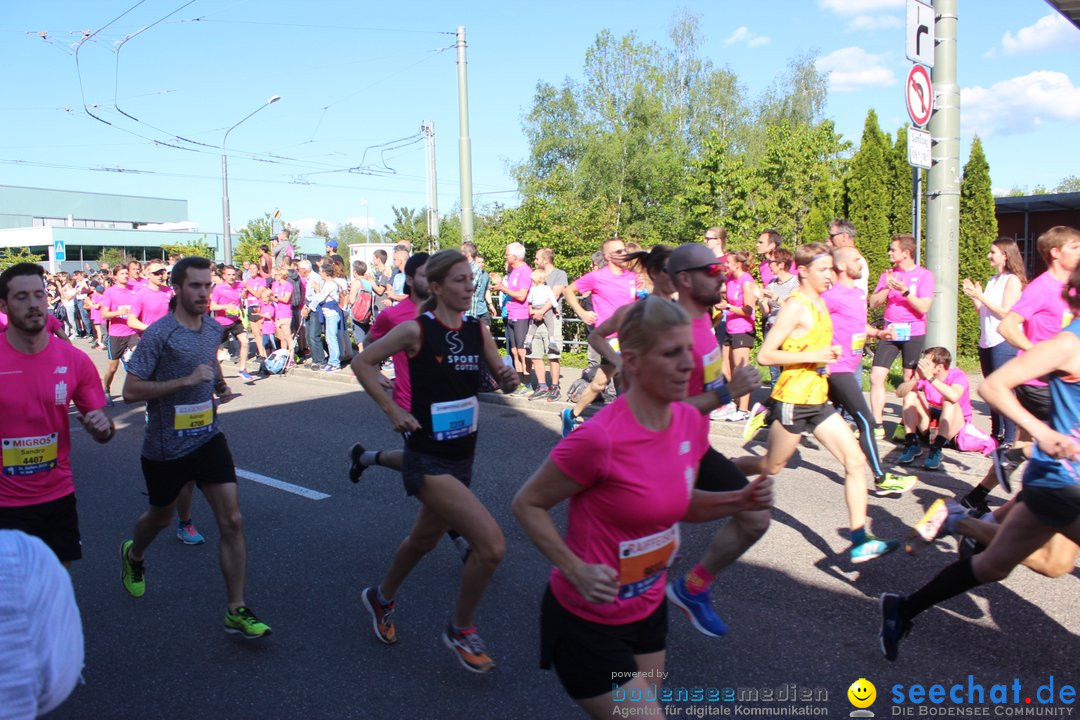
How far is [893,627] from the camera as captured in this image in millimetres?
3865

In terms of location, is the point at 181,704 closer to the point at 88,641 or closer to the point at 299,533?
the point at 88,641

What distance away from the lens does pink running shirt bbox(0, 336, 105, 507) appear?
3.88m

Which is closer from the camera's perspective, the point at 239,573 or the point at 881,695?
the point at 881,695

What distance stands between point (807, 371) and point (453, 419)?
236 cm

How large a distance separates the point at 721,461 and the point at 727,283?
6076 mm

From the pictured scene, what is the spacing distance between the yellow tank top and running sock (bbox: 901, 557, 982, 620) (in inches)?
59.6

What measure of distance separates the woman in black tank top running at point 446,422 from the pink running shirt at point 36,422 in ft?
4.62

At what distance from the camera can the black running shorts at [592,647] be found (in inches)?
96.4

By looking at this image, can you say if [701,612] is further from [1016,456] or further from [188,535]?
[1016,456]

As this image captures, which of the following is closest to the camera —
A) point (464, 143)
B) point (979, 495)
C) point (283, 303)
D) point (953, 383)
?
point (979, 495)

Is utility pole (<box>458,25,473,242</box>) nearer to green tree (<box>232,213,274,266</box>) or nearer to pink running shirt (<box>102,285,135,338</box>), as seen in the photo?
pink running shirt (<box>102,285,135,338</box>)

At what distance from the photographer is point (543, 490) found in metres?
2.49

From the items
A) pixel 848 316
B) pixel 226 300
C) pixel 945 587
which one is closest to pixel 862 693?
pixel 945 587

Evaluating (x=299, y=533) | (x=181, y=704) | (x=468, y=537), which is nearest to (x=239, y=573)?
(x=181, y=704)
